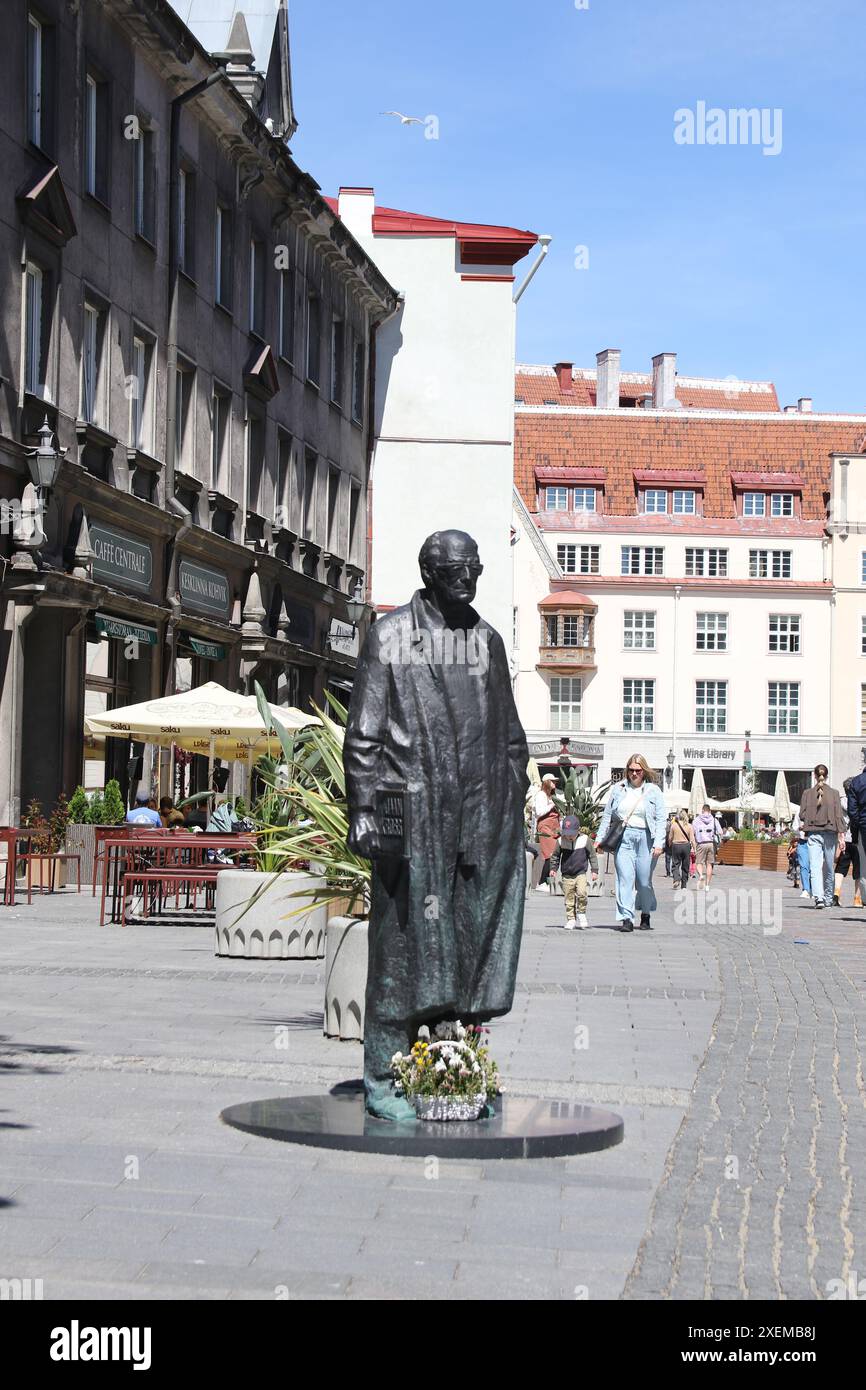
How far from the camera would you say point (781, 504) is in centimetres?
7894

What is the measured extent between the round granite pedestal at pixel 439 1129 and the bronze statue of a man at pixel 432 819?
208 millimetres

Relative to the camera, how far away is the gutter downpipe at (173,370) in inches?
1101

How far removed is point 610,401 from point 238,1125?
8071 cm

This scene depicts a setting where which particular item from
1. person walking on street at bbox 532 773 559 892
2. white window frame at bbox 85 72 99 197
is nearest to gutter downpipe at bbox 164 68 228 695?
white window frame at bbox 85 72 99 197

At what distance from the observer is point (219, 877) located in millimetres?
15523

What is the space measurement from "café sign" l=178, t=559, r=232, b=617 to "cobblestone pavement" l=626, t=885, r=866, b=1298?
16637 millimetres

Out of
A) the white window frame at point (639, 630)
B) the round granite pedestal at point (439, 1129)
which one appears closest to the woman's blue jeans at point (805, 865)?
the round granite pedestal at point (439, 1129)

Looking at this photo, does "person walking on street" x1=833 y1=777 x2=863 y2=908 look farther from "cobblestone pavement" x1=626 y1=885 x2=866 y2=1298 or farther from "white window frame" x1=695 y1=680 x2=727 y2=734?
"white window frame" x1=695 y1=680 x2=727 y2=734

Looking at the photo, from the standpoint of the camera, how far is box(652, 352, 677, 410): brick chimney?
289 ft

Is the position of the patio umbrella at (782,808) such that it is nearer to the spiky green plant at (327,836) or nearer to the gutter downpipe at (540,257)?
the gutter downpipe at (540,257)

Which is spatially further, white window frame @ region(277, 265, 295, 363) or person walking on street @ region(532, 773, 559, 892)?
white window frame @ region(277, 265, 295, 363)

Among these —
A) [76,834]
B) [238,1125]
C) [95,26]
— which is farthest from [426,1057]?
[95,26]

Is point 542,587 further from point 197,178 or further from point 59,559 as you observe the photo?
point 59,559

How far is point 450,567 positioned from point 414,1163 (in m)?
2.17
